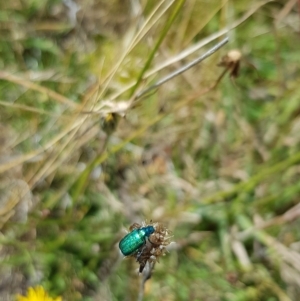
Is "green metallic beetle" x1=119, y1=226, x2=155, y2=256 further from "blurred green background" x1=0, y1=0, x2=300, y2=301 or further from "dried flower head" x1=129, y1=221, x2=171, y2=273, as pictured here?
"blurred green background" x1=0, y1=0, x2=300, y2=301

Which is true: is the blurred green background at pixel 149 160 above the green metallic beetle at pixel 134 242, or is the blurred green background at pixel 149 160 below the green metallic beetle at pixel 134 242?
above

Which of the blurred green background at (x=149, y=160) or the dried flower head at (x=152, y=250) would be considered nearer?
the dried flower head at (x=152, y=250)

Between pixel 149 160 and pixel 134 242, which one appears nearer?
pixel 134 242

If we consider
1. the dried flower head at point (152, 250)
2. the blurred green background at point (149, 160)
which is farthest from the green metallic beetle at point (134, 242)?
the blurred green background at point (149, 160)

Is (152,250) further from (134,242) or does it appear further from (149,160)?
(149,160)

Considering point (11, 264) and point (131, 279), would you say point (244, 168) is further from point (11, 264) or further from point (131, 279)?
point (11, 264)

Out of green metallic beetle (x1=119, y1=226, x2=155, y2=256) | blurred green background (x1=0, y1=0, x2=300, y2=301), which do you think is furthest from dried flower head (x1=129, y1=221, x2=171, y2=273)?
blurred green background (x1=0, y1=0, x2=300, y2=301)

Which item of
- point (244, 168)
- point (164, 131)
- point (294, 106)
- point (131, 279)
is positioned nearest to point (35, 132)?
point (164, 131)

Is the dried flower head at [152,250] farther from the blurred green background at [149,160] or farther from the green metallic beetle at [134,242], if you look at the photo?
Result: the blurred green background at [149,160]

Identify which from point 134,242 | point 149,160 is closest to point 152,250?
point 134,242
